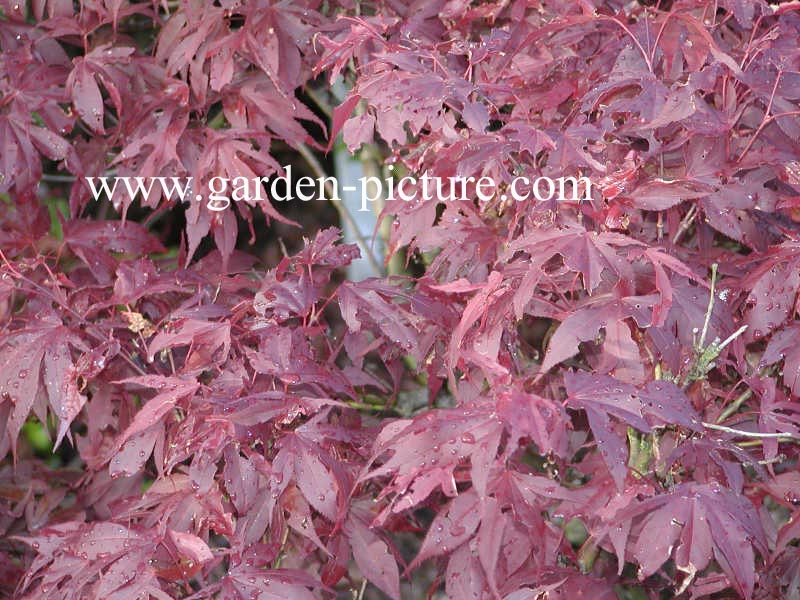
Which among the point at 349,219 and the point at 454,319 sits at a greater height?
the point at 454,319

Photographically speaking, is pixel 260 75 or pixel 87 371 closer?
pixel 87 371

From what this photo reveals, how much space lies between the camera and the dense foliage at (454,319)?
3.97 feet

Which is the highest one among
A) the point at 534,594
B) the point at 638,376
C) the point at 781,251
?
the point at 781,251

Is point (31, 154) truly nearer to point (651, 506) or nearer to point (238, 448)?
point (238, 448)

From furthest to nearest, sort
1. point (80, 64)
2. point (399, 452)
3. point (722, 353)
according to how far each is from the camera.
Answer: point (80, 64) → point (722, 353) → point (399, 452)

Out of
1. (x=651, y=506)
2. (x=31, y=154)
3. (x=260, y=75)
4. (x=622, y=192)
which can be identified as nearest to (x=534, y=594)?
(x=651, y=506)

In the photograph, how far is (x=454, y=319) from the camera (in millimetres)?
1387

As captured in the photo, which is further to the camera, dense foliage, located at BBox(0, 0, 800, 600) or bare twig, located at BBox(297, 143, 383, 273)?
bare twig, located at BBox(297, 143, 383, 273)

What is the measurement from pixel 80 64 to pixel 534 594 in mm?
1142

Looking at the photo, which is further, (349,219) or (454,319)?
(349,219)

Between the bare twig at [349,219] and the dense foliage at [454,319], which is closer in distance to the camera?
the dense foliage at [454,319]

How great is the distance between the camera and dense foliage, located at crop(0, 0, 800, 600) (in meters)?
1.21

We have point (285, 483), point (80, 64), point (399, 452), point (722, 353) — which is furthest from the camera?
point (80, 64)

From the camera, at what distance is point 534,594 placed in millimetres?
1240
